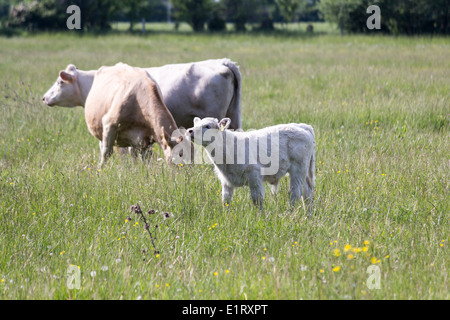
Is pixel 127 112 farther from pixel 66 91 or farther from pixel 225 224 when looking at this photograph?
pixel 225 224

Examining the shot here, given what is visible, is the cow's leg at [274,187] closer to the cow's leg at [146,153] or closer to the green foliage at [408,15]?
the cow's leg at [146,153]

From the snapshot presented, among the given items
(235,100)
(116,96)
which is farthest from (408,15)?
(116,96)

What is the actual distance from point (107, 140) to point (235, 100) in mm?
2172

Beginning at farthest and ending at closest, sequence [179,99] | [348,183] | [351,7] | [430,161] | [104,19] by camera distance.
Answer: [104,19] < [351,7] < [179,99] < [430,161] < [348,183]

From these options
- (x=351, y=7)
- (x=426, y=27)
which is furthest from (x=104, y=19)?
(x=426, y=27)

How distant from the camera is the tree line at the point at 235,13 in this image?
1682 inches

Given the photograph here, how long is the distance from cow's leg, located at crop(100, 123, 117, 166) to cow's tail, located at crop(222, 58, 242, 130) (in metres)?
1.95

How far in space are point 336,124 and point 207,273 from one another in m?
6.02

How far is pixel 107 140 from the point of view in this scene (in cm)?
732

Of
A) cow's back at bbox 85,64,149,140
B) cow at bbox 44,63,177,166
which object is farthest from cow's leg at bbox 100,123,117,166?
cow's back at bbox 85,64,149,140

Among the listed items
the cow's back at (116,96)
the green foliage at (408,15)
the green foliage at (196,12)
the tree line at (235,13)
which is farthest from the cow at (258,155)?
the green foliage at (196,12)

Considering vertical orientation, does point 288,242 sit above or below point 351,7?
below
